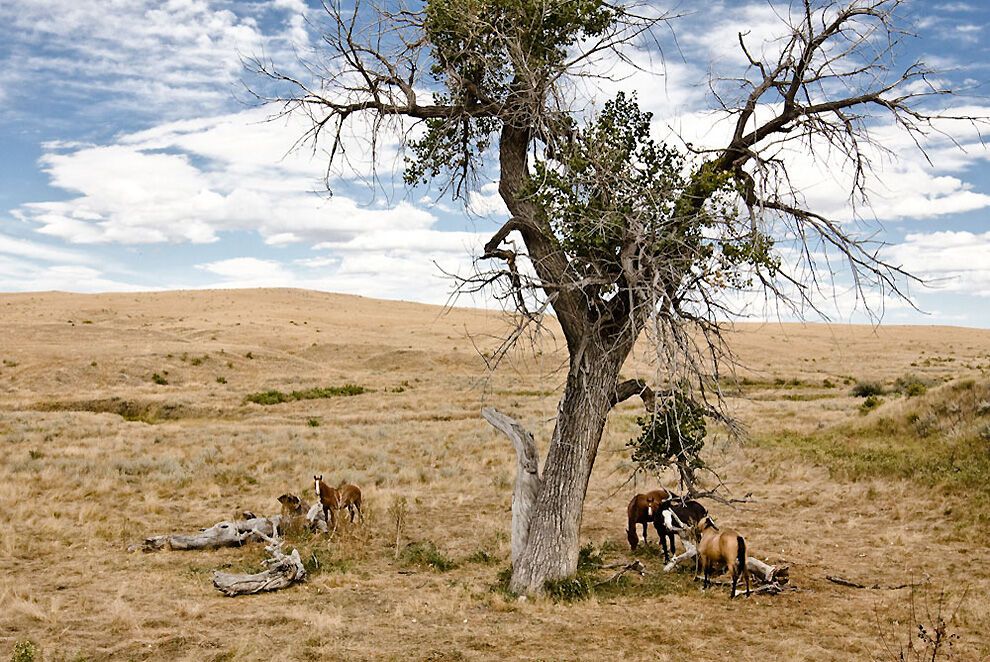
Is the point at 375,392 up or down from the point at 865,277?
down

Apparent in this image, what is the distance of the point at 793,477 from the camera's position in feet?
58.3

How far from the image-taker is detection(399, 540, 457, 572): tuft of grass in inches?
472

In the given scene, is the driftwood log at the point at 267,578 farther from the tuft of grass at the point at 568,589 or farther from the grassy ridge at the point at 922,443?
the grassy ridge at the point at 922,443

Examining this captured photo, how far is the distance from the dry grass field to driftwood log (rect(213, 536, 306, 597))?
19cm

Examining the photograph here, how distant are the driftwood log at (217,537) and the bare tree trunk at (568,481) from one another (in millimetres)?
5140

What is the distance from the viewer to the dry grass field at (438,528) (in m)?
8.62

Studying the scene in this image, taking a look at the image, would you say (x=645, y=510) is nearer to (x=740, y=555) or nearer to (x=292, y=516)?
(x=740, y=555)

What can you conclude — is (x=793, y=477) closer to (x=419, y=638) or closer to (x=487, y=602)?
(x=487, y=602)

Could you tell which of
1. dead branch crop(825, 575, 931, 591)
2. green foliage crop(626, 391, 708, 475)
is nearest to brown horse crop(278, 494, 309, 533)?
green foliage crop(626, 391, 708, 475)

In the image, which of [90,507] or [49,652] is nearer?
[49,652]

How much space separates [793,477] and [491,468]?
8.25m

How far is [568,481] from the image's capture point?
34.4ft

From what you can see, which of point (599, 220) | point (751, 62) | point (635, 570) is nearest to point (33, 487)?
point (635, 570)

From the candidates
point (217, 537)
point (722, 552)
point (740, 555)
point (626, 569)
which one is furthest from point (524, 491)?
point (217, 537)
